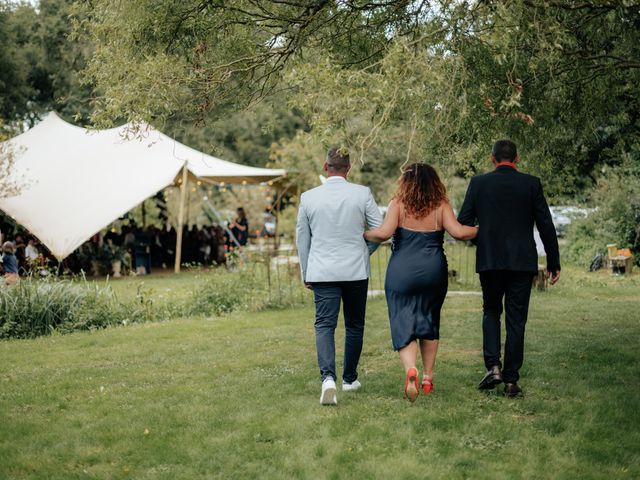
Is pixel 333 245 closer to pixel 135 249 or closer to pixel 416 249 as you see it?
pixel 416 249

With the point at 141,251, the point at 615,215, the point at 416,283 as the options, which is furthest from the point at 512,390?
the point at 615,215

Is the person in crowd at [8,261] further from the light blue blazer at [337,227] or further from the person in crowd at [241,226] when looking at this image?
the person in crowd at [241,226]

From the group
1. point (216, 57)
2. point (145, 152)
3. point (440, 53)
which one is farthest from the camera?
point (145, 152)

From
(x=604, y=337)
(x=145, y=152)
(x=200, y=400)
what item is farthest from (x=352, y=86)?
(x=145, y=152)

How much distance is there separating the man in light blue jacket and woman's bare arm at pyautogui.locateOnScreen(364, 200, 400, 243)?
11cm

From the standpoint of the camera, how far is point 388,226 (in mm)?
6293

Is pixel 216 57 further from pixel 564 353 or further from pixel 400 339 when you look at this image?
pixel 564 353

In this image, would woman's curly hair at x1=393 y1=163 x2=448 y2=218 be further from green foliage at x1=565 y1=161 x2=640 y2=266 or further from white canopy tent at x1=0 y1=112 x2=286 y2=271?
green foliage at x1=565 y1=161 x2=640 y2=266

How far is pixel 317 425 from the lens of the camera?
18.6 feet

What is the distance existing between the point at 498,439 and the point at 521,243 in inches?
66.0

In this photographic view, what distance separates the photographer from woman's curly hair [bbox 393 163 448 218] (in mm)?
6250

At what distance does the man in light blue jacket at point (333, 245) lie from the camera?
6.32m

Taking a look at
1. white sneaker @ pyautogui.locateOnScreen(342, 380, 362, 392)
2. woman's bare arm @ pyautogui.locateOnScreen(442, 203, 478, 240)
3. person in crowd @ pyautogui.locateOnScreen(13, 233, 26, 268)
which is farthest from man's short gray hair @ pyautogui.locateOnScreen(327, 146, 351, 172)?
person in crowd @ pyautogui.locateOnScreen(13, 233, 26, 268)

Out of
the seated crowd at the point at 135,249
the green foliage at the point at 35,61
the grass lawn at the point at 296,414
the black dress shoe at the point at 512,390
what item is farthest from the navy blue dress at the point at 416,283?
the green foliage at the point at 35,61
